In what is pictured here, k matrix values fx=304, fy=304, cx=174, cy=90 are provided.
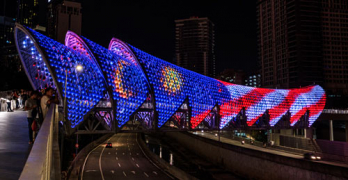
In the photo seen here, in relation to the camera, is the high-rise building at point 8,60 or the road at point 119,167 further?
the high-rise building at point 8,60

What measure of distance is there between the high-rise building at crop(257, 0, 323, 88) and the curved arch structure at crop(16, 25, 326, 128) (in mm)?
49782

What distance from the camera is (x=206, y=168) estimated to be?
52500 mm

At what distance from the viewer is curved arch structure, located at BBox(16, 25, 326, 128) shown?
37.7m

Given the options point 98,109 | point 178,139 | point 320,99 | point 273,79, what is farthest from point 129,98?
point 273,79

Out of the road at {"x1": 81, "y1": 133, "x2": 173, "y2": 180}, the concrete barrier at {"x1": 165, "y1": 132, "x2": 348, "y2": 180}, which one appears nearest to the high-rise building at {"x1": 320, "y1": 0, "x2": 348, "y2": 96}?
the concrete barrier at {"x1": 165, "y1": 132, "x2": 348, "y2": 180}

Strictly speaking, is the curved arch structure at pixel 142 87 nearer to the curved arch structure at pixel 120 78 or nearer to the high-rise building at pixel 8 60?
the curved arch structure at pixel 120 78

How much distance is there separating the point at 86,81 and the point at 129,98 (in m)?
7.21

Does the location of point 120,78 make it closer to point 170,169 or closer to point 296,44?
point 170,169

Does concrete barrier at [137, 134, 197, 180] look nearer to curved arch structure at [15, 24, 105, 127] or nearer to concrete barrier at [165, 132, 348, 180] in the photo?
concrete barrier at [165, 132, 348, 180]

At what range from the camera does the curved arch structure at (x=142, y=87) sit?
124 ft

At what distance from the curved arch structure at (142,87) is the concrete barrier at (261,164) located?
656 cm

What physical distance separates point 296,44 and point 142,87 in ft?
311

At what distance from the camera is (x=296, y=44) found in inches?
4852

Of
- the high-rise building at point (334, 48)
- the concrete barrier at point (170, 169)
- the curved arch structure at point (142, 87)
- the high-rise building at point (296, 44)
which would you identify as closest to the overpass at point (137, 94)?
the curved arch structure at point (142, 87)
